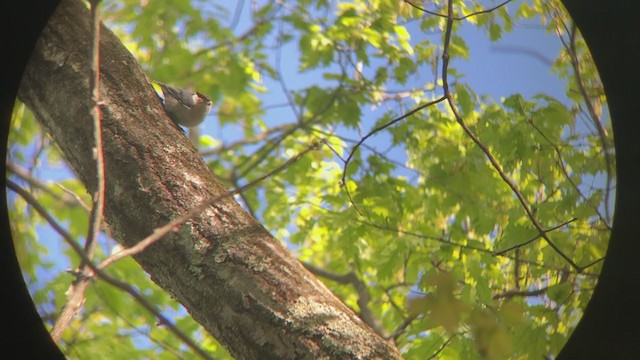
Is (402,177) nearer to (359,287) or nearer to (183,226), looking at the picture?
(359,287)

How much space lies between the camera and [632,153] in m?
1.06

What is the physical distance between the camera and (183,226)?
1143 millimetres

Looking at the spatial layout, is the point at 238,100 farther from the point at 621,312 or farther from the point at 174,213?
the point at 621,312

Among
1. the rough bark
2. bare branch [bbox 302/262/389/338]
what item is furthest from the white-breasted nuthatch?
bare branch [bbox 302/262/389/338]

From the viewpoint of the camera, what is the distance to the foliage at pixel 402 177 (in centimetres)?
118

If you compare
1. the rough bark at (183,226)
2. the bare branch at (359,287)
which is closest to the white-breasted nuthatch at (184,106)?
the rough bark at (183,226)

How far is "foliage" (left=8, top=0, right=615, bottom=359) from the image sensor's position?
1180mm

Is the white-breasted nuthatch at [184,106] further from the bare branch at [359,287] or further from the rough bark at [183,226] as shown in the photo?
the bare branch at [359,287]

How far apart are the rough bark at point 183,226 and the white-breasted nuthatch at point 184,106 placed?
0.06 m

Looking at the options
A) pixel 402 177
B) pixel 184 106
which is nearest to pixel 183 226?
pixel 184 106

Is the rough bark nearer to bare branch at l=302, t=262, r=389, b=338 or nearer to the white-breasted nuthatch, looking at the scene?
the white-breasted nuthatch

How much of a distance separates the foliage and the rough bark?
0.11 meters

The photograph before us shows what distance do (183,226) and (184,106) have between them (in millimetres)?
404

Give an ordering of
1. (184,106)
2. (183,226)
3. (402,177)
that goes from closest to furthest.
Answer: (183,226) → (184,106) → (402,177)
